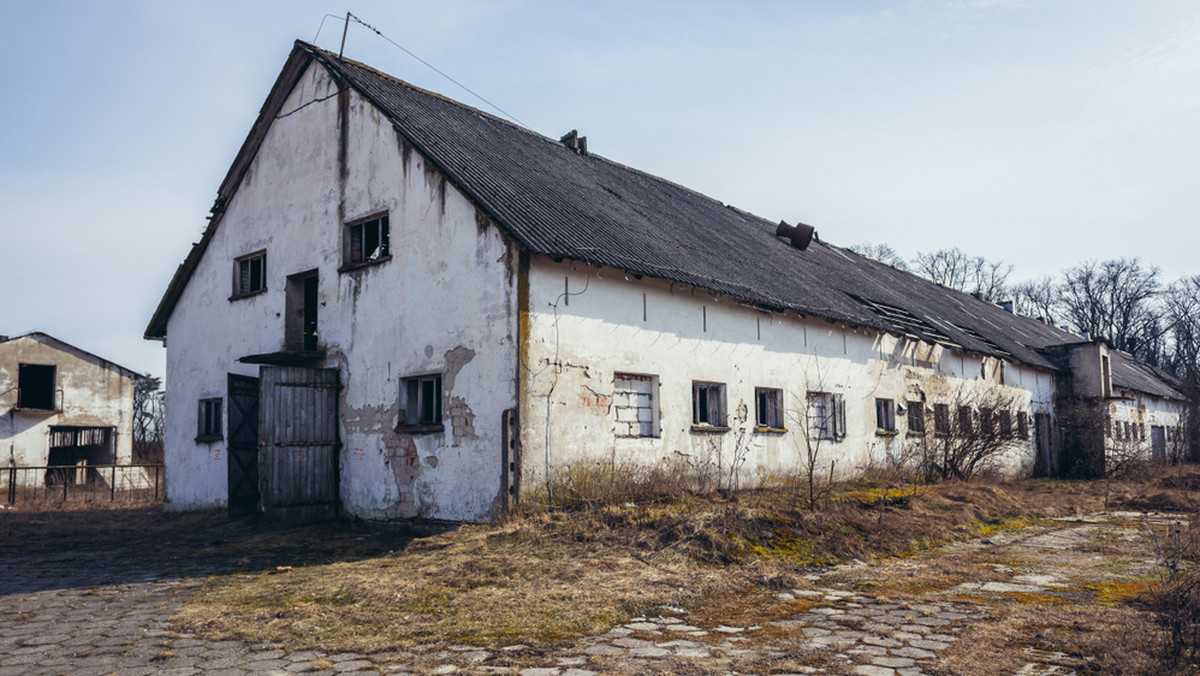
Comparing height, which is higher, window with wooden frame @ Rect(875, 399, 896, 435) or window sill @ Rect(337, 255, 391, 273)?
window sill @ Rect(337, 255, 391, 273)

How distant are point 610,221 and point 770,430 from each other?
14.0 feet

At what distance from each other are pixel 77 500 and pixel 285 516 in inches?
423

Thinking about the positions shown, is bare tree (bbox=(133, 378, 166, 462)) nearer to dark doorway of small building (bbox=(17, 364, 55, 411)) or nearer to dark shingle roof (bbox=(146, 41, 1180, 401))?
dark doorway of small building (bbox=(17, 364, 55, 411))

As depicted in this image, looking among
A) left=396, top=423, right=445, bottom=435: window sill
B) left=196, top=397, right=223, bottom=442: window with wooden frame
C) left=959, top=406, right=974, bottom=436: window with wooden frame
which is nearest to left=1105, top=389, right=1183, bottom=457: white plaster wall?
left=959, top=406, right=974, bottom=436: window with wooden frame

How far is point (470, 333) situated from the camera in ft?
35.6

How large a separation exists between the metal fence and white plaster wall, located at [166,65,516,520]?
4.37 m

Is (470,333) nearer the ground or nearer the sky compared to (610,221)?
nearer the ground

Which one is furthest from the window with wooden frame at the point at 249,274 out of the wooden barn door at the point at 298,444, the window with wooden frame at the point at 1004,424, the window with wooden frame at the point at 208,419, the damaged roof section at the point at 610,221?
the window with wooden frame at the point at 1004,424

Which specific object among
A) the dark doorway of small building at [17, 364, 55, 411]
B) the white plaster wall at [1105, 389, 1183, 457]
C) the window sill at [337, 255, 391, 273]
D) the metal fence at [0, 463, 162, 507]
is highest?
the window sill at [337, 255, 391, 273]

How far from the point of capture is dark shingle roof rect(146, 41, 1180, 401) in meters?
11.7

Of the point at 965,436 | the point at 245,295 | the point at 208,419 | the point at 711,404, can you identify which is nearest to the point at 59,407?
the point at 208,419

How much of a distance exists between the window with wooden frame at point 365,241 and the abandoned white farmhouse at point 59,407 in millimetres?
17688

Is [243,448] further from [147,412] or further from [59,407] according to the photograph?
[147,412]

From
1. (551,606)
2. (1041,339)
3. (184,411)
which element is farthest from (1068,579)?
(1041,339)
